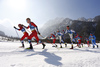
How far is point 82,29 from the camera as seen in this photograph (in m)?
85.4

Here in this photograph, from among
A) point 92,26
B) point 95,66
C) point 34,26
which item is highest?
point 92,26

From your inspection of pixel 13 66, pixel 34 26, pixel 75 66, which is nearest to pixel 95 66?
pixel 75 66

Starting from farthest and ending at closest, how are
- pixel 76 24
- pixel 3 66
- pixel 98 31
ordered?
pixel 76 24 < pixel 98 31 < pixel 3 66

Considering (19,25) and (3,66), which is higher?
(19,25)

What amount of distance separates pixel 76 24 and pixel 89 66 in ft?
325

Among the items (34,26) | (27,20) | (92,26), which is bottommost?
(34,26)

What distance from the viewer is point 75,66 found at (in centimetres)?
176

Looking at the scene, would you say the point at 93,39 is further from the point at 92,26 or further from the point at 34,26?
the point at 92,26

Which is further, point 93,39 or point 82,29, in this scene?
point 82,29

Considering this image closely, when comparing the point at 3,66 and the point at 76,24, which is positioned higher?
the point at 76,24

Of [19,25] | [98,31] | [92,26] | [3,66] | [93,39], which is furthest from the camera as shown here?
[92,26]

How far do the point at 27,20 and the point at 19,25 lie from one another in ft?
3.85

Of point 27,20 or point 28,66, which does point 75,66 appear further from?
point 27,20

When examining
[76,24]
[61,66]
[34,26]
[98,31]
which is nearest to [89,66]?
[61,66]
